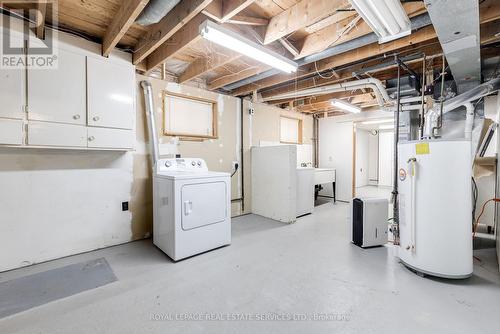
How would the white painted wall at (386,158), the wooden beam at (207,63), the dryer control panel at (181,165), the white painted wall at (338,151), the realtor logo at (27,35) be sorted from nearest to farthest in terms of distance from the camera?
the realtor logo at (27,35), the wooden beam at (207,63), the dryer control panel at (181,165), the white painted wall at (338,151), the white painted wall at (386,158)

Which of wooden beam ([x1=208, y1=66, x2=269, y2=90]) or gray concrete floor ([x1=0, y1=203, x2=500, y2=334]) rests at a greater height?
wooden beam ([x1=208, y1=66, x2=269, y2=90])

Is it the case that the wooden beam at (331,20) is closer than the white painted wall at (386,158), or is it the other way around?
the wooden beam at (331,20)

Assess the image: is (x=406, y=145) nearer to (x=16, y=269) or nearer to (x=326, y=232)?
(x=326, y=232)

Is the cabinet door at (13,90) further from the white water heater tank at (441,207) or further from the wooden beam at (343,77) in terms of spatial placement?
the white water heater tank at (441,207)

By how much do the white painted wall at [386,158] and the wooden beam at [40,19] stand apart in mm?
8651

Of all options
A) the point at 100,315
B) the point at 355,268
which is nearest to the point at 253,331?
the point at 100,315

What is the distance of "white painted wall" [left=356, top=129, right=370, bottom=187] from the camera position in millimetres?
7705

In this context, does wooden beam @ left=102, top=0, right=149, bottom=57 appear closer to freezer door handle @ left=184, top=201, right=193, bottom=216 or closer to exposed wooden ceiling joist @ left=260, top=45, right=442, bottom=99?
freezer door handle @ left=184, top=201, right=193, bottom=216

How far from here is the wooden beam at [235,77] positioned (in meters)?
3.12

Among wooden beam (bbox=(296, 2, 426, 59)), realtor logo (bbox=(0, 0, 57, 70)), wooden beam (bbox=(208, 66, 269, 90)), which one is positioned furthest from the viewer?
wooden beam (bbox=(208, 66, 269, 90))

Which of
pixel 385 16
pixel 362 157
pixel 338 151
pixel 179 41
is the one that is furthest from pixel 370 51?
A: pixel 362 157

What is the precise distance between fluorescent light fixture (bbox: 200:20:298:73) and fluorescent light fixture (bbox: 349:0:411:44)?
930mm

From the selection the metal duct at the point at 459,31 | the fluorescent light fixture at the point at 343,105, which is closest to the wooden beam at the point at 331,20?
the metal duct at the point at 459,31

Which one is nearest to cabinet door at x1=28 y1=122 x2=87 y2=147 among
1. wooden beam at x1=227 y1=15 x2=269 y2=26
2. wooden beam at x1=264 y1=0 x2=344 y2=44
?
wooden beam at x1=227 y1=15 x2=269 y2=26
